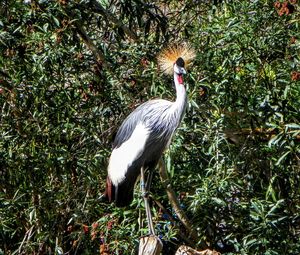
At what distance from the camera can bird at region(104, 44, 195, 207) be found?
584cm

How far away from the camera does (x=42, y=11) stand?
5.93 metres

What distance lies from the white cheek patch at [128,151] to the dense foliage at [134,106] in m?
0.28

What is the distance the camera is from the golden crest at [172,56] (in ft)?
19.3

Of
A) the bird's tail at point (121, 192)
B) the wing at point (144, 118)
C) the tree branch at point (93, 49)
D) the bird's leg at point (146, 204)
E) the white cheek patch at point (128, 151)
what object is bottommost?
the bird's leg at point (146, 204)

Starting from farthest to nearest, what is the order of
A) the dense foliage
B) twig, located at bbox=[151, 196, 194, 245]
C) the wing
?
twig, located at bbox=[151, 196, 194, 245], the dense foliage, the wing

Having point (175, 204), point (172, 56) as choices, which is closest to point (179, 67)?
point (172, 56)

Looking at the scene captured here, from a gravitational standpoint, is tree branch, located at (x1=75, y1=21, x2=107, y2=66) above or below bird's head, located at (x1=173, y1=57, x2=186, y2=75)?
above

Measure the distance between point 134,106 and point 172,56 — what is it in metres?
0.75

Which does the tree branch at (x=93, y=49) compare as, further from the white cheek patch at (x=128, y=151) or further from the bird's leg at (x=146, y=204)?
the bird's leg at (x=146, y=204)

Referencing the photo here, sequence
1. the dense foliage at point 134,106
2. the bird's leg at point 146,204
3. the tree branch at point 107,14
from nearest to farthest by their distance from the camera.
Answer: the bird's leg at point 146,204
the dense foliage at point 134,106
the tree branch at point 107,14

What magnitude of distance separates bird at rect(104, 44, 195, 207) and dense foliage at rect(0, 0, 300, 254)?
8.0 inches

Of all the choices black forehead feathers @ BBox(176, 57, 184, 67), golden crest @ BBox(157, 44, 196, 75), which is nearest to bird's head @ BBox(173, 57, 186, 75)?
black forehead feathers @ BBox(176, 57, 184, 67)

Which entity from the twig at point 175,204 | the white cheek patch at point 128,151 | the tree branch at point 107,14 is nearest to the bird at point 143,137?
the white cheek patch at point 128,151

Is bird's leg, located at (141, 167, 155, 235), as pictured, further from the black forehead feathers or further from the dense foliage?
the black forehead feathers
